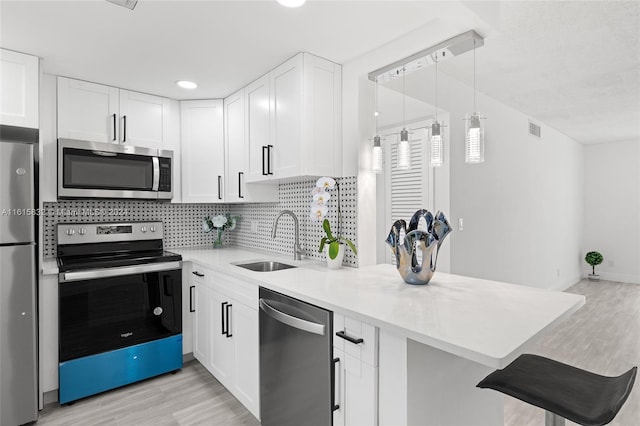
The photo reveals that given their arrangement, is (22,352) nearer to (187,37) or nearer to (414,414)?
(187,37)

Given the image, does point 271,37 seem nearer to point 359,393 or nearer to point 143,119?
point 143,119

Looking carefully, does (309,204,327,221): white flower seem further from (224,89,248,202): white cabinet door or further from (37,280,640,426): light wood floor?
(37,280,640,426): light wood floor

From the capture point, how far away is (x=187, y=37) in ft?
6.48

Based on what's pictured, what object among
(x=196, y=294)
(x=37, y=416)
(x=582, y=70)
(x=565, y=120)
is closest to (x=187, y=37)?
(x=196, y=294)

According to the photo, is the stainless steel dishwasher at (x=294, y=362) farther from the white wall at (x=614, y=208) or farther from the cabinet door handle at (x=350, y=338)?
the white wall at (x=614, y=208)

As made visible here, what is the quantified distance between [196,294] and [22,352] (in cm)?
104

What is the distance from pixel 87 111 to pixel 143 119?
388 millimetres

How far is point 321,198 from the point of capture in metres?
2.18

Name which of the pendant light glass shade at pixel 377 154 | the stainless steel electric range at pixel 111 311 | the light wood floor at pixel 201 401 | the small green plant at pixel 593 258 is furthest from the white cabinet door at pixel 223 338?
the small green plant at pixel 593 258

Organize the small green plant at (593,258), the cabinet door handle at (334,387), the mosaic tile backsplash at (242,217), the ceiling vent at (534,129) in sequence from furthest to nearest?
the small green plant at (593,258), the ceiling vent at (534,129), the mosaic tile backsplash at (242,217), the cabinet door handle at (334,387)

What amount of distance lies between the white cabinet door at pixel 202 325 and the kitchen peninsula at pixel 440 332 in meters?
0.97

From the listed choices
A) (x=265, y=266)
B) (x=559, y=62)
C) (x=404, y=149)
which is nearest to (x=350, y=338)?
(x=404, y=149)

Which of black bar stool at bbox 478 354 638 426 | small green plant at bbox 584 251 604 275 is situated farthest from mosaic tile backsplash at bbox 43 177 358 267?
small green plant at bbox 584 251 604 275

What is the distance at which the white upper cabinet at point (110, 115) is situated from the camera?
253cm
